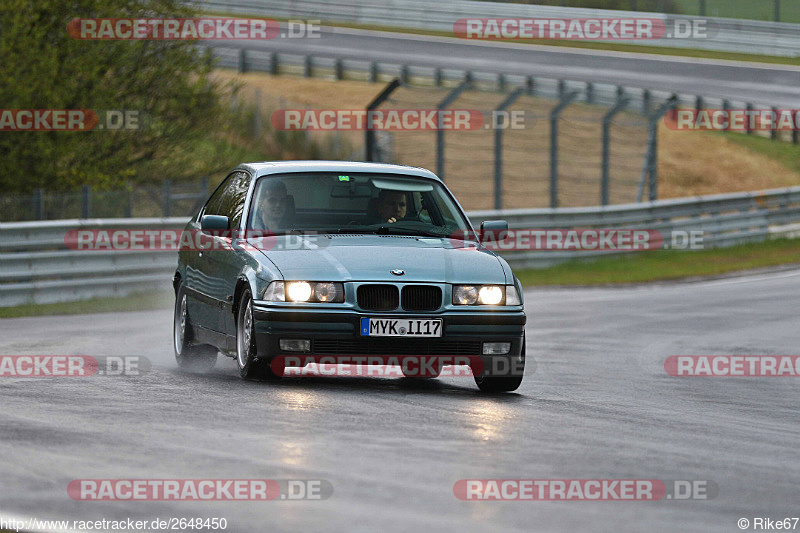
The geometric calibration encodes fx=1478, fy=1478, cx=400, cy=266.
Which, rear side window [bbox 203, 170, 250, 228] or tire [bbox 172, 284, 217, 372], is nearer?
rear side window [bbox 203, 170, 250, 228]

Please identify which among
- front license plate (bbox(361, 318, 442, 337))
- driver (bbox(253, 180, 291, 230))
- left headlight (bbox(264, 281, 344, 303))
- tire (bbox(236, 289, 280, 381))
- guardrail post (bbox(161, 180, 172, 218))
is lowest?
guardrail post (bbox(161, 180, 172, 218))

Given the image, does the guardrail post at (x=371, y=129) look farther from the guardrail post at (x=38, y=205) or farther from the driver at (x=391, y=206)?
the driver at (x=391, y=206)

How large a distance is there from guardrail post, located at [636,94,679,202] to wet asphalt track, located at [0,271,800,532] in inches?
579

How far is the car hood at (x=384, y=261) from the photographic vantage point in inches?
380

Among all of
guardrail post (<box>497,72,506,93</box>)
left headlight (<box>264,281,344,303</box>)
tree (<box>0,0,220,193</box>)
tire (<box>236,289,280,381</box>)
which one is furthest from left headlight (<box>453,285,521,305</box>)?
guardrail post (<box>497,72,506,93</box>)

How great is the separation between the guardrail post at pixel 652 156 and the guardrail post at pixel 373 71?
15830mm

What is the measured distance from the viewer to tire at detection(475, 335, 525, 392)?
1009 centimetres

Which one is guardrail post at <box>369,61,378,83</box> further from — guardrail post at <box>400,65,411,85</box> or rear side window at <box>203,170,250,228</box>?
rear side window at <box>203,170,250,228</box>

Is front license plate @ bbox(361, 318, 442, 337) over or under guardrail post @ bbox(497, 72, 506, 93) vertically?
over

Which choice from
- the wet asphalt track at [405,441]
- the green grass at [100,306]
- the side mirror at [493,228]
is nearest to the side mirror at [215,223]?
the wet asphalt track at [405,441]

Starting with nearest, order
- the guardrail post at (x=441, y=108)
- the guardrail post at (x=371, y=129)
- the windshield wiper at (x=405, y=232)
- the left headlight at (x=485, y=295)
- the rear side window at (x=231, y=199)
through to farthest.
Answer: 1. the left headlight at (x=485, y=295)
2. the windshield wiper at (x=405, y=232)
3. the rear side window at (x=231, y=199)
4. the guardrail post at (x=371, y=129)
5. the guardrail post at (x=441, y=108)

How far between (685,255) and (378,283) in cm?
1850

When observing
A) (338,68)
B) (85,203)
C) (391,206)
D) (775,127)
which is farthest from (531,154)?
(391,206)

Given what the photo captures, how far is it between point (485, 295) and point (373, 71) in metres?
33.5
